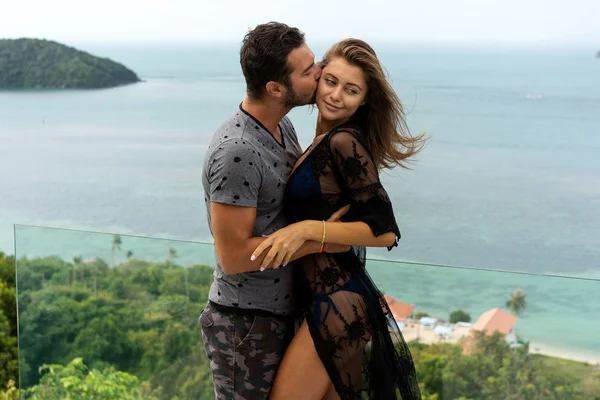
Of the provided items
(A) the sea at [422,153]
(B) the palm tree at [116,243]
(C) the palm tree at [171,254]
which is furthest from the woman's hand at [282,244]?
(A) the sea at [422,153]

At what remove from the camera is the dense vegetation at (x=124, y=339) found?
3035 millimetres

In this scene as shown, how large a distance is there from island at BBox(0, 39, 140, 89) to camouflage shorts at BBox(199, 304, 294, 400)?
1008 centimetres

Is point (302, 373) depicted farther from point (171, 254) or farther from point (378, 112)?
point (171, 254)

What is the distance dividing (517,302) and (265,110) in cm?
136

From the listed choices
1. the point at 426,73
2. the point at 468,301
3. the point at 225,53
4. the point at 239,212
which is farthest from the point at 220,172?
the point at 225,53

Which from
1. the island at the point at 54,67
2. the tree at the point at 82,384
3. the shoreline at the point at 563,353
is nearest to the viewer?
the shoreline at the point at 563,353

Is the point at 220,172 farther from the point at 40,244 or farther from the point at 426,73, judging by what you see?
the point at 426,73

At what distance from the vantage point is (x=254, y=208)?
78.4 inches

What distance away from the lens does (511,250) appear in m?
12.2

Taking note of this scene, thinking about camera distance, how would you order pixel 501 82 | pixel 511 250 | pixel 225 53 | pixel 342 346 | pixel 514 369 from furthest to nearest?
pixel 511 250
pixel 225 53
pixel 501 82
pixel 514 369
pixel 342 346

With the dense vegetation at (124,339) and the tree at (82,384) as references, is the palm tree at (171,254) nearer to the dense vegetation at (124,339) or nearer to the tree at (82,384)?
the dense vegetation at (124,339)

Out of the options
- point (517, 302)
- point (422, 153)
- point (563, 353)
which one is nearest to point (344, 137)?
point (517, 302)

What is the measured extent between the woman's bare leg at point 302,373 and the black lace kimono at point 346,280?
30mm

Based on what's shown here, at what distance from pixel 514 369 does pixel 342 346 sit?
108 cm
